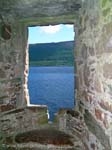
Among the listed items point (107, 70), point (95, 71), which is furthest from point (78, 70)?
point (107, 70)

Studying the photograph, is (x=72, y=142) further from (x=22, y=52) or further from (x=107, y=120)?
(x=22, y=52)

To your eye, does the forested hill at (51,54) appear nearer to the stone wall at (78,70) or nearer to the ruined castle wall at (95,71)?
the stone wall at (78,70)

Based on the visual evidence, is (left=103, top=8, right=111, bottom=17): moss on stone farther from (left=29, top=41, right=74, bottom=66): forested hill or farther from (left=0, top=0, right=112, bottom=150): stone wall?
(left=29, top=41, right=74, bottom=66): forested hill

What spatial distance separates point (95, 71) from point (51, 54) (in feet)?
114

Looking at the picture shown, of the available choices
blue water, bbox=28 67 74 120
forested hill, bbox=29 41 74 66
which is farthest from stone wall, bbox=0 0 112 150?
forested hill, bbox=29 41 74 66

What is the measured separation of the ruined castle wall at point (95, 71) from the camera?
237 cm

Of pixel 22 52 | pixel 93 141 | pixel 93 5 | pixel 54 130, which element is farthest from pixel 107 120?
pixel 22 52

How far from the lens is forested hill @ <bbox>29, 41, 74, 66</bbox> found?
118ft

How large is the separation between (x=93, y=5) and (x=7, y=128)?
8.20 feet

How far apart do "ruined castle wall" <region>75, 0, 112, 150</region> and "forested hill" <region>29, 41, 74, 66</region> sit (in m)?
30.9

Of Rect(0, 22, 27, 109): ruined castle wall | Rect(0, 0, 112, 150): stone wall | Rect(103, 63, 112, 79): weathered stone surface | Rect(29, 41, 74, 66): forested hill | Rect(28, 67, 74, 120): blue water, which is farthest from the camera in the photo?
Rect(29, 41, 74, 66): forested hill

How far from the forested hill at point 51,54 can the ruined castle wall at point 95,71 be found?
1218 inches

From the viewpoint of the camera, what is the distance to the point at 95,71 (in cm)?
284


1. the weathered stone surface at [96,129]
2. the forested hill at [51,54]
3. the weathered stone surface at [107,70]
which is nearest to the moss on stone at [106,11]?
the weathered stone surface at [107,70]
